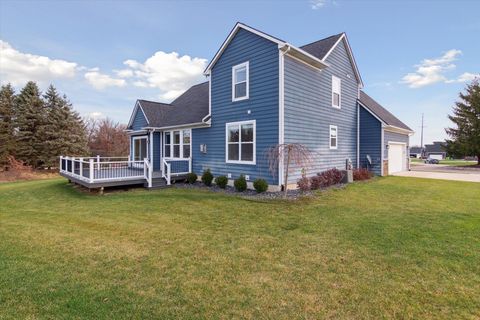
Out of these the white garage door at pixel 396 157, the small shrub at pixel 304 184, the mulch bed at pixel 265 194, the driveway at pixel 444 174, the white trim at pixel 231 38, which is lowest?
the mulch bed at pixel 265 194

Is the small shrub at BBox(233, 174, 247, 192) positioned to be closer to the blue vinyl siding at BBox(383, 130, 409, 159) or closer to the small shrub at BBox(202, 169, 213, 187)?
the small shrub at BBox(202, 169, 213, 187)

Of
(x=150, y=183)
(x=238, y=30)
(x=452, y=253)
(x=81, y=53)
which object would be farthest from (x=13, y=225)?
(x=81, y=53)

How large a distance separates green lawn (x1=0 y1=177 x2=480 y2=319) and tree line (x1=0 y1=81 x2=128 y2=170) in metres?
25.4

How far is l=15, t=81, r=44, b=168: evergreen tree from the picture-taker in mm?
28250

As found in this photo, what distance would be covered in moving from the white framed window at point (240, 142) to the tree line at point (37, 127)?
25.3 meters

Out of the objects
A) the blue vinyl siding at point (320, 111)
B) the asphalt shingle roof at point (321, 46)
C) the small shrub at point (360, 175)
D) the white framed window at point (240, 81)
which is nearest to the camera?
the blue vinyl siding at point (320, 111)

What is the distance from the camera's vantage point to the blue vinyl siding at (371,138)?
51.4 feet

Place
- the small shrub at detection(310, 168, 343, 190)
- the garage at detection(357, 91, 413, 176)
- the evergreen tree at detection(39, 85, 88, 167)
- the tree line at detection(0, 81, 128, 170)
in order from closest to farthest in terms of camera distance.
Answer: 1. the small shrub at detection(310, 168, 343, 190)
2. the garage at detection(357, 91, 413, 176)
3. the tree line at detection(0, 81, 128, 170)
4. the evergreen tree at detection(39, 85, 88, 167)

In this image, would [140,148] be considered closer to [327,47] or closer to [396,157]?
[327,47]

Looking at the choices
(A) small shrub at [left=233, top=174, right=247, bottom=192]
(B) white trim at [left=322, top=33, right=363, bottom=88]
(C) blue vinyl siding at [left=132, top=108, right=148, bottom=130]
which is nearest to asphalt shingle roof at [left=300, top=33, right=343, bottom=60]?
(B) white trim at [left=322, top=33, right=363, bottom=88]

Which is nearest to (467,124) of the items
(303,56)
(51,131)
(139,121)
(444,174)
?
(444,174)

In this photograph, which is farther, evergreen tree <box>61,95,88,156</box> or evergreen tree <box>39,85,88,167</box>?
evergreen tree <box>61,95,88,156</box>

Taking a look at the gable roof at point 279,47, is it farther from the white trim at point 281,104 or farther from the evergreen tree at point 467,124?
the evergreen tree at point 467,124

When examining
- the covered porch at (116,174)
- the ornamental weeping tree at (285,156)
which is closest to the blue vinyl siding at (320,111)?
the ornamental weeping tree at (285,156)
